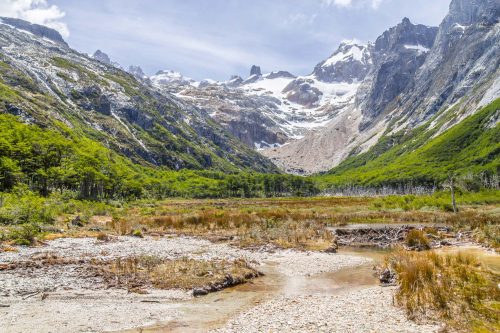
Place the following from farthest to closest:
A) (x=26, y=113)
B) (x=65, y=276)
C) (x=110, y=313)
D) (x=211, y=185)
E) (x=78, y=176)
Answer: (x=211, y=185) < (x=26, y=113) < (x=78, y=176) < (x=65, y=276) < (x=110, y=313)

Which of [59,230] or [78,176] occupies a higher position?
[78,176]

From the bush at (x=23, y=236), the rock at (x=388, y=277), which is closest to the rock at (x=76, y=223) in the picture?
the bush at (x=23, y=236)

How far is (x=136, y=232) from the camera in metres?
39.2

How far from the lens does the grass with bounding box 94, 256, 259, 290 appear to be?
19.6 metres

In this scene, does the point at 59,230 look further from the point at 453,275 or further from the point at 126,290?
the point at 453,275

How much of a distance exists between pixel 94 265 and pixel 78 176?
210 feet

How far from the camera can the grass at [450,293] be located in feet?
42.7

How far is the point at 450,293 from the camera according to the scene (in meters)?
15.1

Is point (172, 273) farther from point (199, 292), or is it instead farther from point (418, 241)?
point (418, 241)

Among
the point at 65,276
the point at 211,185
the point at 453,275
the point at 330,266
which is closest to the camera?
the point at 453,275

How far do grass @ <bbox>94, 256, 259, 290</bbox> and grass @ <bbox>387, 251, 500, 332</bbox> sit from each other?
29.4 feet

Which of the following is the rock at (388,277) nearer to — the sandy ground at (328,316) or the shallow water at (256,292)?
the shallow water at (256,292)

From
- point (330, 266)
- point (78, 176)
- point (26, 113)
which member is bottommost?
point (330, 266)

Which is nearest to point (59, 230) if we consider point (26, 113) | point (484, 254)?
point (484, 254)
